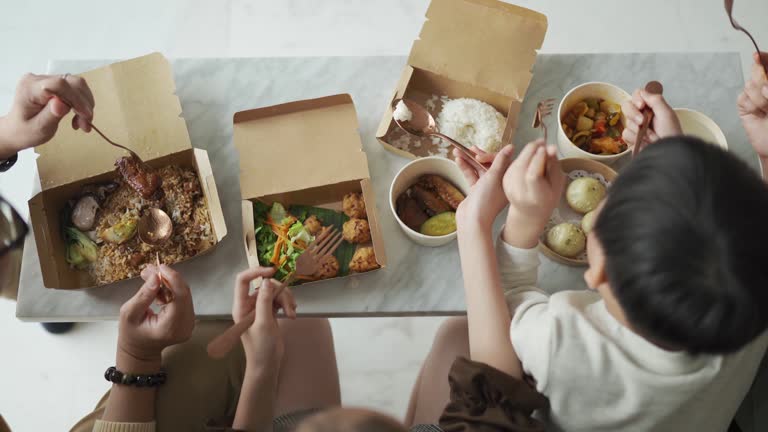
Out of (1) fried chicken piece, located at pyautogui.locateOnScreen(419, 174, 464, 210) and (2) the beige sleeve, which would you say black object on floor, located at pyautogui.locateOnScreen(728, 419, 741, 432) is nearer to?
(1) fried chicken piece, located at pyautogui.locateOnScreen(419, 174, 464, 210)

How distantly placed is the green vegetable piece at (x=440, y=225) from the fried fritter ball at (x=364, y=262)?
0.46ft

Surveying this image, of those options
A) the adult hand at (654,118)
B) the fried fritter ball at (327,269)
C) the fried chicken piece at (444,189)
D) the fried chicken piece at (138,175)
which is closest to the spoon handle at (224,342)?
the fried fritter ball at (327,269)

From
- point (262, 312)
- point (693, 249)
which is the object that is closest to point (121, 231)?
point (262, 312)

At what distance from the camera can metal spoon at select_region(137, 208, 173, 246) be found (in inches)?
50.7

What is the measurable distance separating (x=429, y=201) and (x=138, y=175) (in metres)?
0.70

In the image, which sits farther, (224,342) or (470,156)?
(470,156)

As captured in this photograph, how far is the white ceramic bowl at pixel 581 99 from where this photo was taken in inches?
52.0

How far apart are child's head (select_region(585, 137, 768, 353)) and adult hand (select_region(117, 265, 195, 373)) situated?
869mm

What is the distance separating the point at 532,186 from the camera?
3.54 feet

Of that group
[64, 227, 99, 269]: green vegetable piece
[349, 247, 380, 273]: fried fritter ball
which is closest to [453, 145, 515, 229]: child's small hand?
[349, 247, 380, 273]: fried fritter ball

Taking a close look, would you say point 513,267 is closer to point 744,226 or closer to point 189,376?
point 744,226

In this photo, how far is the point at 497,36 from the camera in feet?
4.64

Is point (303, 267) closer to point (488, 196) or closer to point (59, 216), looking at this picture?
point (488, 196)

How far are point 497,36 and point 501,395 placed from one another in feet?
2.93
